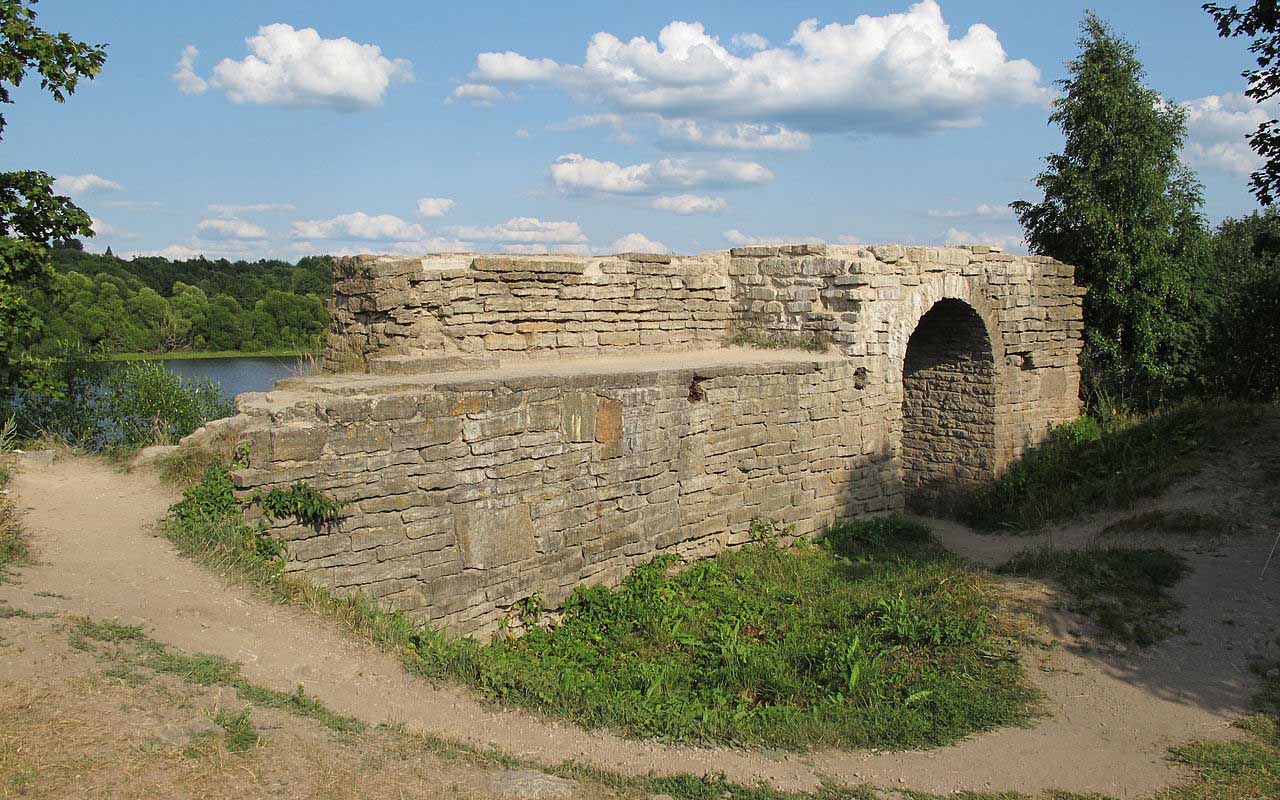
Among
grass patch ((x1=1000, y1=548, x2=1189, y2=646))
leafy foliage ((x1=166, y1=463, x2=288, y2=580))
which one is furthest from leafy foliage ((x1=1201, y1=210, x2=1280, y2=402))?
leafy foliage ((x1=166, y1=463, x2=288, y2=580))

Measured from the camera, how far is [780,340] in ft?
36.0

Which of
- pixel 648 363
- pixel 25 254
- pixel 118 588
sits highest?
pixel 25 254

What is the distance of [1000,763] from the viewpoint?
5.39m

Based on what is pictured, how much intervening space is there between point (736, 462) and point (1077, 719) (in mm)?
4051

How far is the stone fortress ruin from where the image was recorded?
6.60m

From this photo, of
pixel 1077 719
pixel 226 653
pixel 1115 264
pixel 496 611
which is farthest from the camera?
pixel 1115 264

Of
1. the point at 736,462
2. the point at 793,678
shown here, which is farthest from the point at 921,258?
the point at 793,678

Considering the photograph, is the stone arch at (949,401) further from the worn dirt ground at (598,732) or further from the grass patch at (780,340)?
the worn dirt ground at (598,732)

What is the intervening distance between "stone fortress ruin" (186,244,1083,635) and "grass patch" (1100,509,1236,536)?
245cm

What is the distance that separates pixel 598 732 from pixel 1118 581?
5.01 metres

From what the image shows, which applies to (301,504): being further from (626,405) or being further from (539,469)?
(626,405)

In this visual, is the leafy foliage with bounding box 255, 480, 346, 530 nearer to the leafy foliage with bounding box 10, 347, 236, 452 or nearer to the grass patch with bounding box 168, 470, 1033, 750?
the grass patch with bounding box 168, 470, 1033, 750

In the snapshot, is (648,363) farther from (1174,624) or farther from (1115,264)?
(1115,264)

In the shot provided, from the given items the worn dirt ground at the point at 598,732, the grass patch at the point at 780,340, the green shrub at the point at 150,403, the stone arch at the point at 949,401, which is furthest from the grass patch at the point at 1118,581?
the green shrub at the point at 150,403
